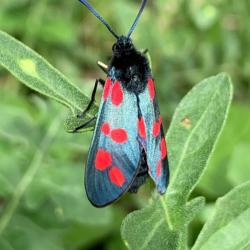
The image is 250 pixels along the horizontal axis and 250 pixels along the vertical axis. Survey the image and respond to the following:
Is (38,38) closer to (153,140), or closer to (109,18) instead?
(109,18)

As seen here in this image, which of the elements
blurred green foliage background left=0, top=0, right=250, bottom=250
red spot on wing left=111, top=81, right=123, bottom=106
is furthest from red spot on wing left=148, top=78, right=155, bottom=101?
blurred green foliage background left=0, top=0, right=250, bottom=250

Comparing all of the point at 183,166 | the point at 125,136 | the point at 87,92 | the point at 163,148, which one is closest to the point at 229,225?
the point at 183,166

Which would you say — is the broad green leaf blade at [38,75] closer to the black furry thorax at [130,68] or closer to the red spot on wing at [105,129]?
the red spot on wing at [105,129]

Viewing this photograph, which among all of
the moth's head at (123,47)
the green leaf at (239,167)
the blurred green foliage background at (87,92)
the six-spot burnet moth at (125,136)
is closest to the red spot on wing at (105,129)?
the six-spot burnet moth at (125,136)

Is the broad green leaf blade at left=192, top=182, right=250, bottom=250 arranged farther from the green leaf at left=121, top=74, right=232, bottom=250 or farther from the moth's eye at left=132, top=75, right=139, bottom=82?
the moth's eye at left=132, top=75, right=139, bottom=82

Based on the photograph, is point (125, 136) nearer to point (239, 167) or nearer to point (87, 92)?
point (87, 92)

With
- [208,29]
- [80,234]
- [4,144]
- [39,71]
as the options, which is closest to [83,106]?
[39,71]
